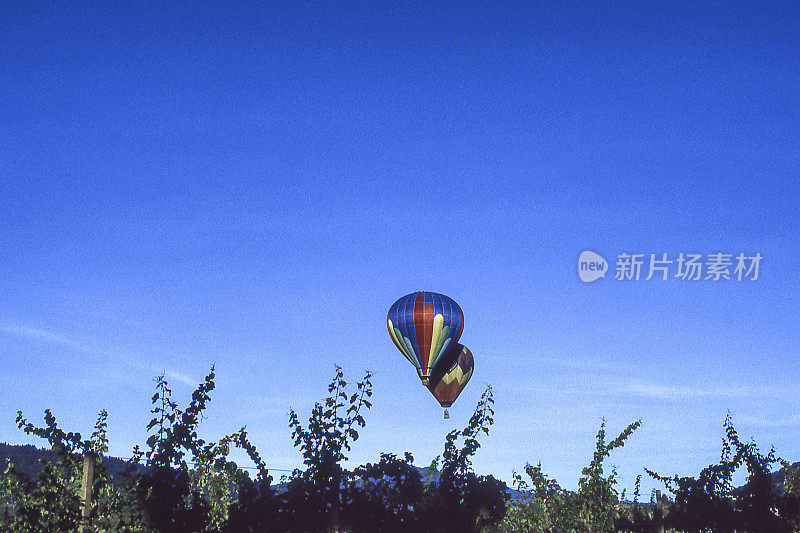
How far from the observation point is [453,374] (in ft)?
112

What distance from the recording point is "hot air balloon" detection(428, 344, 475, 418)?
111 ft

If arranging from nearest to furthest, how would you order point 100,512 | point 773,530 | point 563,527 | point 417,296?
1. point 100,512
2. point 563,527
3. point 773,530
4. point 417,296

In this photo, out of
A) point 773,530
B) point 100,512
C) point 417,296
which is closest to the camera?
point 100,512

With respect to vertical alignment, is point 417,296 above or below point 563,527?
above

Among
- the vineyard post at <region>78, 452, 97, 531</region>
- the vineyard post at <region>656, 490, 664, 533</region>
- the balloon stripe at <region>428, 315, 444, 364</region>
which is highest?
the balloon stripe at <region>428, 315, 444, 364</region>

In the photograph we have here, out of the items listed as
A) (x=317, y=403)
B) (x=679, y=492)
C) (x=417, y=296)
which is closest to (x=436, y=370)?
Result: (x=417, y=296)

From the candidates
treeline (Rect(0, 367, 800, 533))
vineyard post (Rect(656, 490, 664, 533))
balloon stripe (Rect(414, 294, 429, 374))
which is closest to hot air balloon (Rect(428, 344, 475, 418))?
balloon stripe (Rect(414, 294, 429, 374))

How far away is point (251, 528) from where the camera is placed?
49.9ft

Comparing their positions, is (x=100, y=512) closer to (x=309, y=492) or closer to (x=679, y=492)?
(x=309, y=492)

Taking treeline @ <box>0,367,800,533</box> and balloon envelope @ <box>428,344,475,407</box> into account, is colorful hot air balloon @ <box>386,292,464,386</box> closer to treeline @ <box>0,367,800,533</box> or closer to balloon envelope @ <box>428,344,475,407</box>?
balloon envelope @ <box>428,344,475,407</box>

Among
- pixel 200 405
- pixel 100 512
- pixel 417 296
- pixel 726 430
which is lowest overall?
pixel 100 512

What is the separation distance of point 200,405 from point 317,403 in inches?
85.5

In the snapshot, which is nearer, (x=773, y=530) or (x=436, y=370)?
(x=773, y=530)

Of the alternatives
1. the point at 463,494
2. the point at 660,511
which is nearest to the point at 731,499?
the point at 660,511
